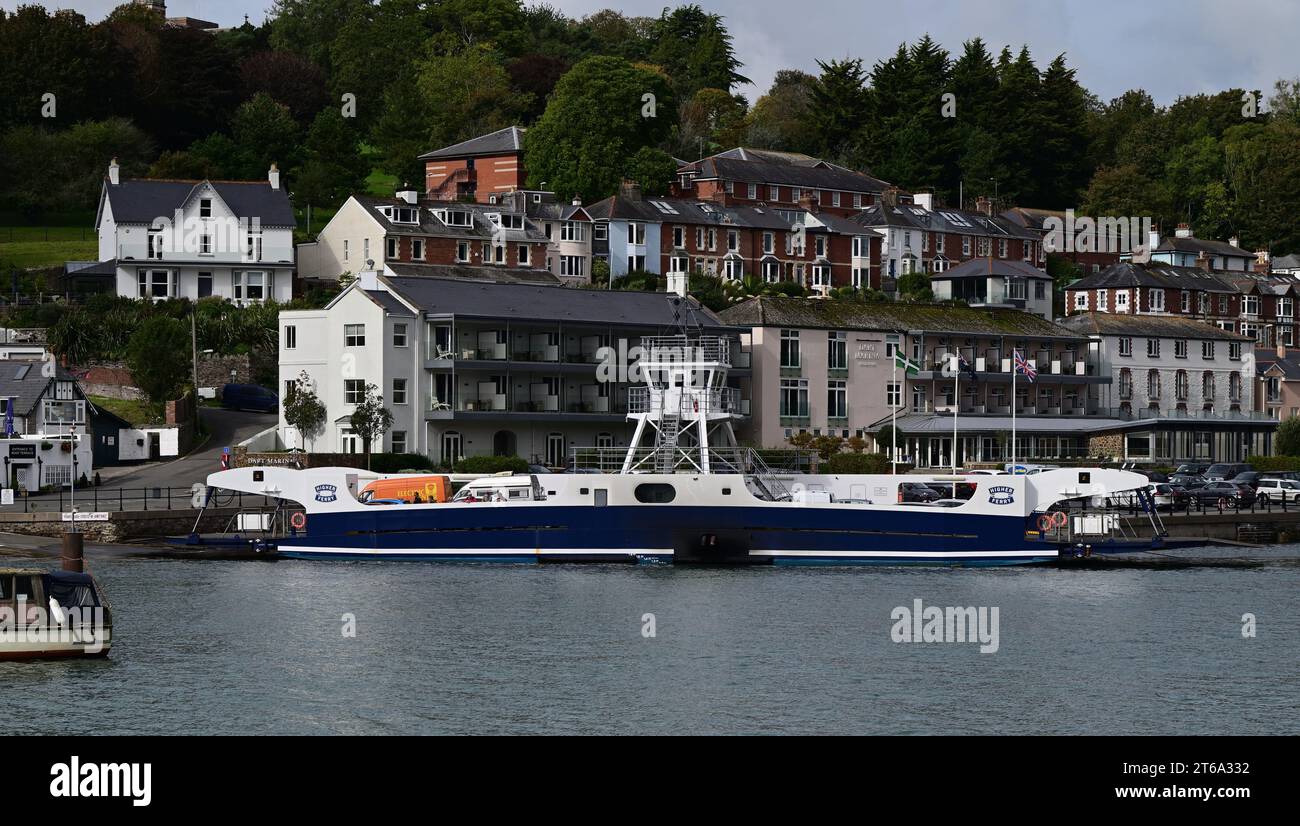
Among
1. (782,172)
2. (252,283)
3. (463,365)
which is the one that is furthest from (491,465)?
(782,172)

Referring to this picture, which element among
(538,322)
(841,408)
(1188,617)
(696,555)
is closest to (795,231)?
(841,408)

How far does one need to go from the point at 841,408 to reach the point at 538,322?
1909 centimetres

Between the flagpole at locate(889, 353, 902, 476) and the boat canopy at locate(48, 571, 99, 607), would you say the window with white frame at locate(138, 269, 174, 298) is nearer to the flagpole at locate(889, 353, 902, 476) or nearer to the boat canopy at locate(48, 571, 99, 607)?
the flagpole at locate(889, 353, 902, 476)

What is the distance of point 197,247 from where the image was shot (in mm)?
107938

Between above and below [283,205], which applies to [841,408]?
below

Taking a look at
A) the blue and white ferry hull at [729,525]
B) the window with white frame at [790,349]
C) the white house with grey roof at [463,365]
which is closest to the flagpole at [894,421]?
the window with white frame at [790,349]

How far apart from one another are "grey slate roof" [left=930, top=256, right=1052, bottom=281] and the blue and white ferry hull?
56.2m

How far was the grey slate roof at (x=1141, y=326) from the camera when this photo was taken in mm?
113312

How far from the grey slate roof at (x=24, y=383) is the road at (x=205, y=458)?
4483 millimetres

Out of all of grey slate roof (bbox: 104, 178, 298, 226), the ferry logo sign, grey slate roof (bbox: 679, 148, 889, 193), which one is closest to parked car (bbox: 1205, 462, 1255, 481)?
the ferry logo sign

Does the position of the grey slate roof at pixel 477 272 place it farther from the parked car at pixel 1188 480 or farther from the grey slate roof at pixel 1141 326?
the parked car at pixel 1188 480

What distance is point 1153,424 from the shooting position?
104062 mm

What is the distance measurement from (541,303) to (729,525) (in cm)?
3018
